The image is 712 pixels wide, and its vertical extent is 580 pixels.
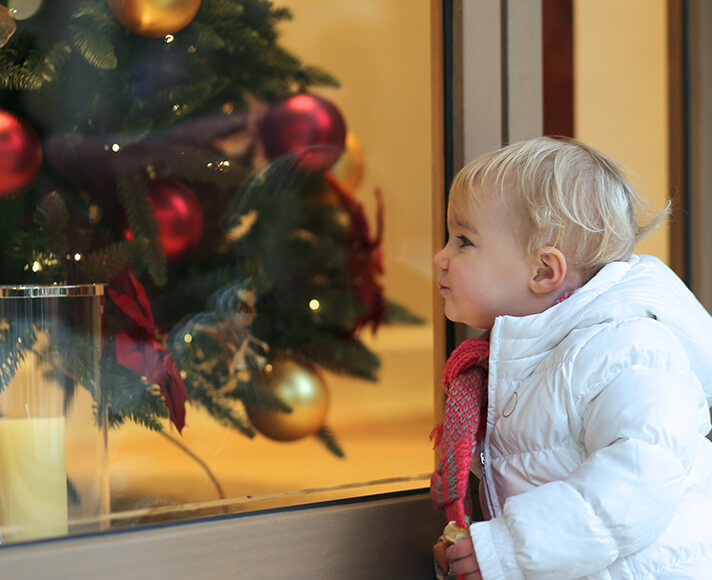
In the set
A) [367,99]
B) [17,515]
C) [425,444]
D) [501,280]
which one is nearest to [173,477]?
[17,515]

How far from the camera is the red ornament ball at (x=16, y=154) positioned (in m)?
0.77

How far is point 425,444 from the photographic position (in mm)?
933

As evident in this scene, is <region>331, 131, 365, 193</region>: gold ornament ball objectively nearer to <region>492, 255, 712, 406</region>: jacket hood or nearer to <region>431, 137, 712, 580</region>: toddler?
<region>431, 137, 712, 580</region>: toddler

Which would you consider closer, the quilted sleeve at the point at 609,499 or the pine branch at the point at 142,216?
the quilted sleeve at the point at 609,499

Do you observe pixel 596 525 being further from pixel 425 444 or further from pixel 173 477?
pixel 173 477

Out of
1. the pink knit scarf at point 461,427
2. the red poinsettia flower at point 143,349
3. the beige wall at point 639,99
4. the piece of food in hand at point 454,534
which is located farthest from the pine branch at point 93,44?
the beige wall at point 639,99

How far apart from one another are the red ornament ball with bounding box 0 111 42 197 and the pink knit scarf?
485mm

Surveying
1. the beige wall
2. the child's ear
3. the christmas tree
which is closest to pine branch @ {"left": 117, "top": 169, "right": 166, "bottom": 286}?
the christmas tree

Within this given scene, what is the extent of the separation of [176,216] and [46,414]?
0.94 ft

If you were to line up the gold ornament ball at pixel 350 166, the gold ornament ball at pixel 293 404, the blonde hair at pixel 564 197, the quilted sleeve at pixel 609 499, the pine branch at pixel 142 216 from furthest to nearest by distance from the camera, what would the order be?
the gold ornament ball at pixel 350 166, the gold ornament ball at pixel 293 404, the pine branch at pixel 142 216, the blonde hair at pixel 564 197, the quilted sleeve at pixel 609 499

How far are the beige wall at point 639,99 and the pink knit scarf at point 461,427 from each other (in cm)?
52

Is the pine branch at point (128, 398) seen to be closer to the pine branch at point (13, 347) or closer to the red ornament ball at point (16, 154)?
the pine branch at point (13, 347)

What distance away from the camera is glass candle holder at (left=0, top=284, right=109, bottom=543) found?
72cm

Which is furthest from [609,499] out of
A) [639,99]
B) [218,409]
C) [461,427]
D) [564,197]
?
[639,99]
